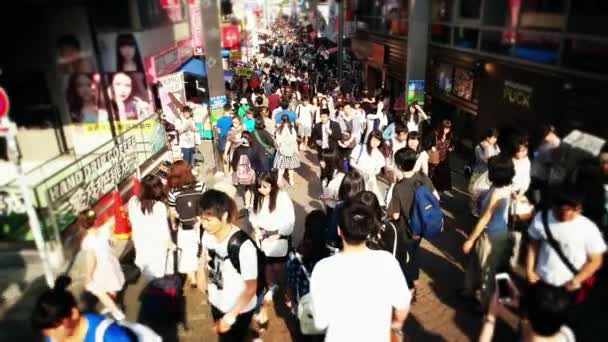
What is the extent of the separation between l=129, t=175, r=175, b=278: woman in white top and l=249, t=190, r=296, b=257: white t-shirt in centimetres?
107

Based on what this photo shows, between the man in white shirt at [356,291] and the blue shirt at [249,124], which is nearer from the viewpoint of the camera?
the man in white shirt at [356,291]

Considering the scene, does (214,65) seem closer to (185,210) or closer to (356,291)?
(185,210)

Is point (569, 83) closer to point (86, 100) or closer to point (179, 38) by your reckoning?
point (86, 100)

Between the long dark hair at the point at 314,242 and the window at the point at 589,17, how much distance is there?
5.62 metres

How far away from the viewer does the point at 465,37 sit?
10852mm

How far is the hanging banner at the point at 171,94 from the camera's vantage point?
28.8 feet

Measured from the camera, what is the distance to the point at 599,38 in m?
6.66

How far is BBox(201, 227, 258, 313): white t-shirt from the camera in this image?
3.17 meters

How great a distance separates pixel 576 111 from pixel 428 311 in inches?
171

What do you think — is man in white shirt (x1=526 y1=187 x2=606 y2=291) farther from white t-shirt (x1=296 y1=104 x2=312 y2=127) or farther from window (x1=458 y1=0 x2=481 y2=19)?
white t-shirt (x1=296 y1=104 x2=312 y2=127)

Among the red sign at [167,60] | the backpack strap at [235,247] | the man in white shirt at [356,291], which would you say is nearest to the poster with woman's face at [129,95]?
the red sign at [167,60]

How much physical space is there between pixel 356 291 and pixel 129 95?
28.6ft

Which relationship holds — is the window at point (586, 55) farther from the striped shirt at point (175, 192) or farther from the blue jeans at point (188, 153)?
the blue jeans at point (188, 153)

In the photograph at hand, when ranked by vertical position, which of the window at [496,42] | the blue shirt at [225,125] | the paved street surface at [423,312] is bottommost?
the paved street surface at [423,312]
